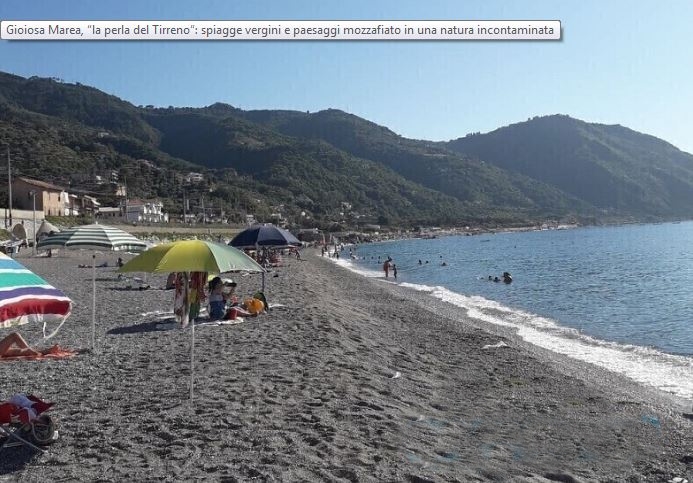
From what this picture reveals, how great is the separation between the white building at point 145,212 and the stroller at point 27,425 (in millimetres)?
79119

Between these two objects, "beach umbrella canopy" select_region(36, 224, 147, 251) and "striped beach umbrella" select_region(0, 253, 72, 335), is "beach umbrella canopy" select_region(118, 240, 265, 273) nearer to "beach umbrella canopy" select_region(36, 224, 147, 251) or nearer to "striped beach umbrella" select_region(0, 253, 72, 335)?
"striped beach umbrella" select_region(0, 253, 72, 335)

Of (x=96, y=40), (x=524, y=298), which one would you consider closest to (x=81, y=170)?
(x=524, y=298)

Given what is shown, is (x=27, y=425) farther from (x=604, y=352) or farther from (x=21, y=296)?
(x=604, y=352)

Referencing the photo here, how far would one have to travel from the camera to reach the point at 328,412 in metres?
6.56

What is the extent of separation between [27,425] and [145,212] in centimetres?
8863

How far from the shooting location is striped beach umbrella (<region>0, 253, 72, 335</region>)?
16.1 feet

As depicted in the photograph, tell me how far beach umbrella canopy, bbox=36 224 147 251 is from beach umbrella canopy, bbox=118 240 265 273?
2.42m

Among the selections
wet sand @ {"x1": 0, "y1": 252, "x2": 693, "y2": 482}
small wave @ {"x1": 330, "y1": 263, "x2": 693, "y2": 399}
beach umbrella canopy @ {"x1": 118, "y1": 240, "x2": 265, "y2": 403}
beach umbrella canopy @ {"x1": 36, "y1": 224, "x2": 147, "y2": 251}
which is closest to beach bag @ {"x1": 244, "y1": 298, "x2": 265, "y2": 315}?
wet sand @ {"x1": 0, "y1": 252, "x2": 693, "y2": 482}

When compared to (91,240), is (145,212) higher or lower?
higher

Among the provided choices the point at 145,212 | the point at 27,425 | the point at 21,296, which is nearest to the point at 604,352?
the point at 27,425

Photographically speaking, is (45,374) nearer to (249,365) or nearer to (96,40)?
(249,365)

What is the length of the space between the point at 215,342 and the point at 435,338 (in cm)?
557

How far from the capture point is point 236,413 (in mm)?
6332

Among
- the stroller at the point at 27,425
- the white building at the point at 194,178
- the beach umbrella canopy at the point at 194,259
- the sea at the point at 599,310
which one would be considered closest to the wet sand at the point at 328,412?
the stroller at the point at 27,425
